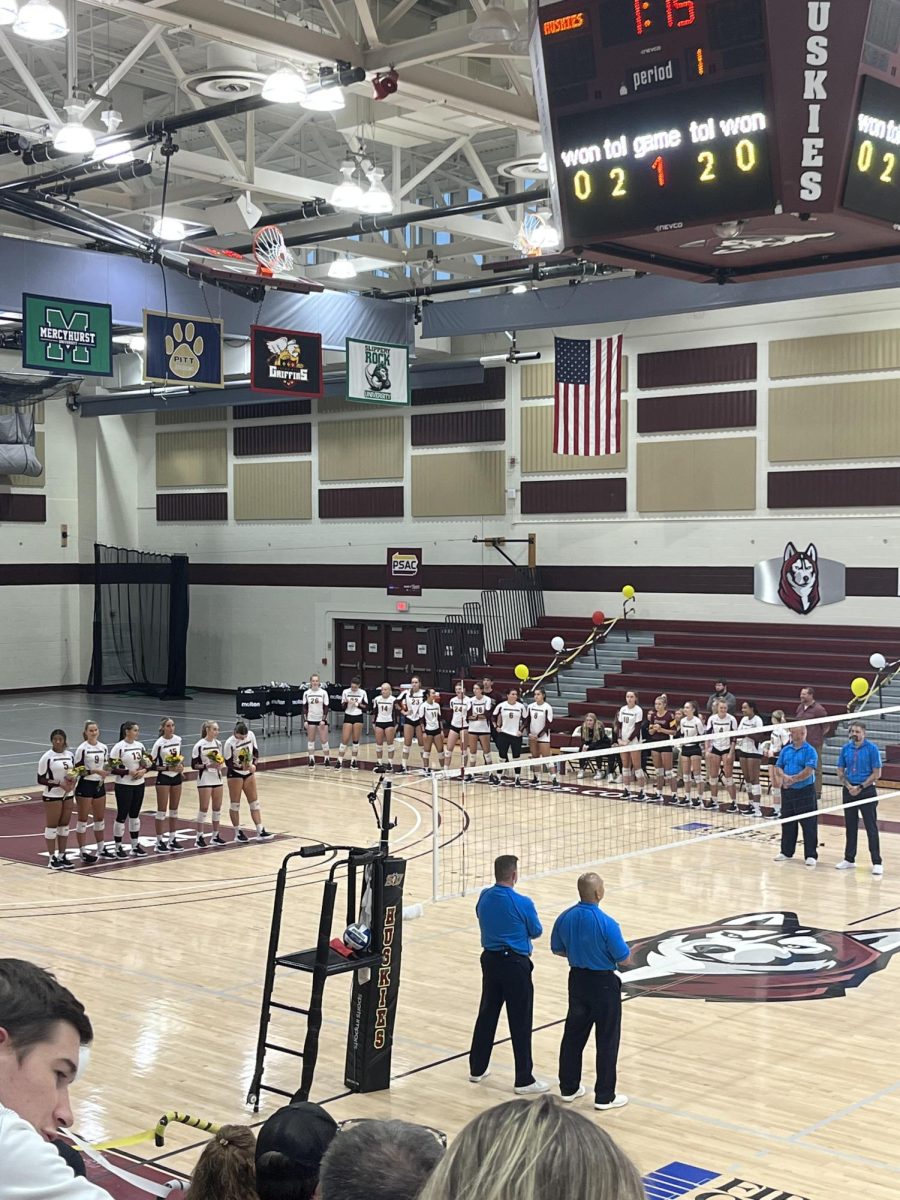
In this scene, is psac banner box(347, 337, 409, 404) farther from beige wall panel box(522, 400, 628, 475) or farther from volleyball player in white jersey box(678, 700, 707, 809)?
beige wall panel box(522, 400, 628, 475)

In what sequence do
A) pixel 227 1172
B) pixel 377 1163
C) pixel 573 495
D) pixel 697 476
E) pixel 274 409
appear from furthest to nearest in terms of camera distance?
pixel 274 409, pixel 573 495, pixel 697 476, pixel 227 1172, pixel 377 1163

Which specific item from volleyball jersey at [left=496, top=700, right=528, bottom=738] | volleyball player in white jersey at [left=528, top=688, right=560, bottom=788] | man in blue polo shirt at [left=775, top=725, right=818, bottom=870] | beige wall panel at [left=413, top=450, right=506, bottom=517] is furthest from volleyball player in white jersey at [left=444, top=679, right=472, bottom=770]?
man in blue polo shirt at [left=775, top=725, right=818, bottom=870]

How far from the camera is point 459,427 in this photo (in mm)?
33531

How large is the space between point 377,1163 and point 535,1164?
613 mm

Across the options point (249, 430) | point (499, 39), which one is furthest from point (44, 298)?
point (249, 430)

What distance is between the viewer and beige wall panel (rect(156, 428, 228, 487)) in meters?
38.7

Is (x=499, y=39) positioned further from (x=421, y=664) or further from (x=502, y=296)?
(x=421, y=664)

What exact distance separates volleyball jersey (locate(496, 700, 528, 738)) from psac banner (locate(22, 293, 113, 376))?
9.55 meters

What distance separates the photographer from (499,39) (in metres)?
12.0

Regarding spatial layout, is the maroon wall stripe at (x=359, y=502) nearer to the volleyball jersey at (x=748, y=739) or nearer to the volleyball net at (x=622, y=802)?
the volleyball net at (x=622, y=802)

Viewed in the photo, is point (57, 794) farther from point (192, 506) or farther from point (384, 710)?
point (192, 506)

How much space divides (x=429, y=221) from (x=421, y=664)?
1395 centimetres

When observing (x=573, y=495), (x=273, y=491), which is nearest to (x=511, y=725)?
(x=573, y=495)

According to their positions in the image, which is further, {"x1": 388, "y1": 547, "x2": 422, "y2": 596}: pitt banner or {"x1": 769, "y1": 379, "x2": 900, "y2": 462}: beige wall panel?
{"x1": 388, "y1": 547, "x2": 422, "y2": 596}: pitt banner
